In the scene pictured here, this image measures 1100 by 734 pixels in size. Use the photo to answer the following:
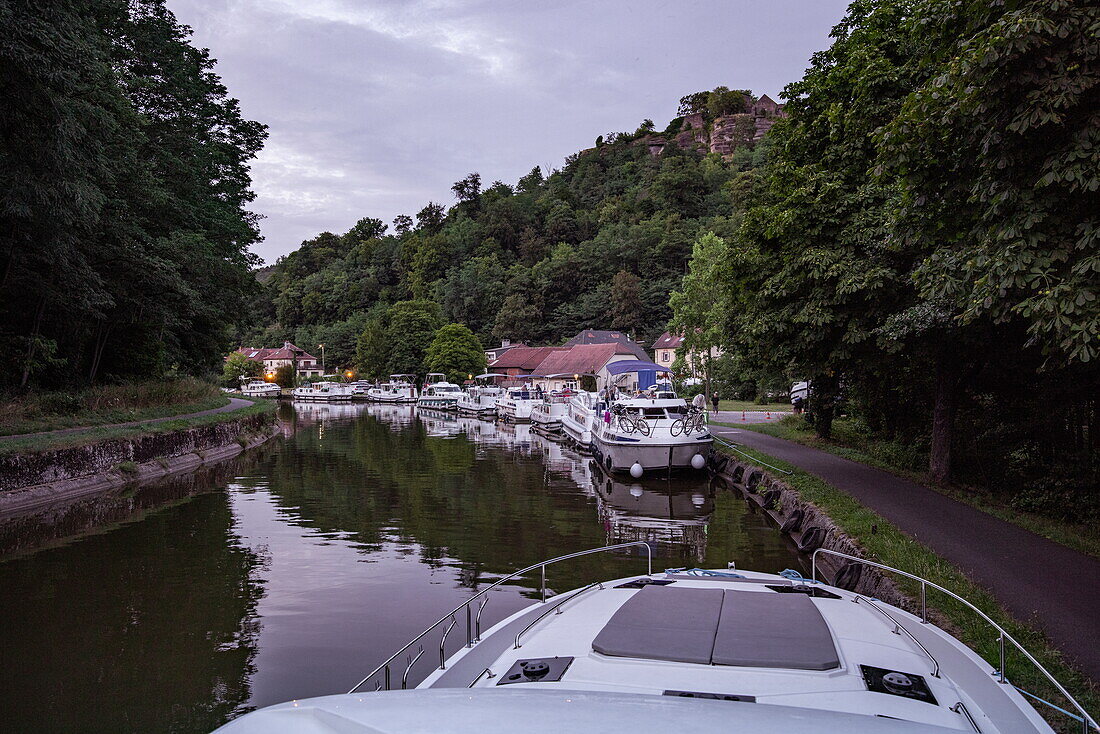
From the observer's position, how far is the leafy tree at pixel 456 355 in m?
80.0

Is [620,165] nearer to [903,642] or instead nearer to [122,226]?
[122,226]

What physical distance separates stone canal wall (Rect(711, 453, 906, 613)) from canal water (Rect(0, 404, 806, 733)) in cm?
51

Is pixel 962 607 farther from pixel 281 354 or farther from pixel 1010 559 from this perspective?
pixel 281 354

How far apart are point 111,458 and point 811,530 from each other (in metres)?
18.0

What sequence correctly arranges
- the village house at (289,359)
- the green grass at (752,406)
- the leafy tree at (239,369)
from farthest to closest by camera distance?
the village house at (289,359) < the leafy tree at (239,369) < the green grass at (752,406)

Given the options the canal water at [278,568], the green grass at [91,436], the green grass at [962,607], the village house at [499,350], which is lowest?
the canal water at [278,568]

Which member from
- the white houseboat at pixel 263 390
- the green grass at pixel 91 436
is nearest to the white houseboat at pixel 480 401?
the green grass at pixel 91 436

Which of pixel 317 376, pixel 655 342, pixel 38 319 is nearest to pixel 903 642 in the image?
pixel 38 319

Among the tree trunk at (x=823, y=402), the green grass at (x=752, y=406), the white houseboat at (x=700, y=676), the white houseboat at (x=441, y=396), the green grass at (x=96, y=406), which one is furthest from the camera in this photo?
the white houseboat at (x=441, y=396)

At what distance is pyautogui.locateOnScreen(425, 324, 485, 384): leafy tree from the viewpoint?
80.0 m

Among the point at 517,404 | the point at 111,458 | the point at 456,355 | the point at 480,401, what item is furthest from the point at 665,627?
the point at 456,355

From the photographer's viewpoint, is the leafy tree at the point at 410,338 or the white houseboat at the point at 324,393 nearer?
the white houseboat at the point at 324,393

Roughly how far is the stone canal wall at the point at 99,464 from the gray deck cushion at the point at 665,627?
1640cm

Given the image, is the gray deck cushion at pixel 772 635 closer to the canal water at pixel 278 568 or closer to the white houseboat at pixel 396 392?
the canal water at pixel 278 568
